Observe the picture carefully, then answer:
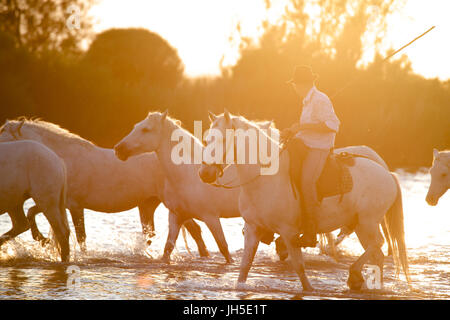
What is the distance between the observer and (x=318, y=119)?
28.0 ft

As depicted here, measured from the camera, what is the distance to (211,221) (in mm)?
11312

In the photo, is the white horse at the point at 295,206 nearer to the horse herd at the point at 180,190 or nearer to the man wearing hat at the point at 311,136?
the horse herd at the point at 180,190

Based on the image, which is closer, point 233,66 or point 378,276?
point 378,276

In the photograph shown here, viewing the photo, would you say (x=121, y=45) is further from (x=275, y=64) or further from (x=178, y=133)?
(x=178, y=133)

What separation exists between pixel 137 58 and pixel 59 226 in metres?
29.9

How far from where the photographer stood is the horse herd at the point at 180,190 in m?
8.40

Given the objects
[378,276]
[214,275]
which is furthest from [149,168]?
[378,276]

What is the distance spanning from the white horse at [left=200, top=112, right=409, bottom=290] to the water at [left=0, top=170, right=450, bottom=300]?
1.59 feet

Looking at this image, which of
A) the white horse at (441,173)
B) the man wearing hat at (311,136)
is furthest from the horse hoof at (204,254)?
the man wearing hat at (311,136)

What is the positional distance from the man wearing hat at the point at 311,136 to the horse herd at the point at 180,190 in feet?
0.50

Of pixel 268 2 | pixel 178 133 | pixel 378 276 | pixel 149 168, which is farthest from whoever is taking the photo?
pixel 268 2

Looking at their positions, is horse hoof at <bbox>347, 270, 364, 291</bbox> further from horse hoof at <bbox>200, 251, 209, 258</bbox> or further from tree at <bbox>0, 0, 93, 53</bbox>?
tree at <bbox>0, 0, 93, 53</bbox>

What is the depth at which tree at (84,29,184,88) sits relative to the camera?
3816 centimetres

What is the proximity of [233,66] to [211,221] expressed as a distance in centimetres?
2720
